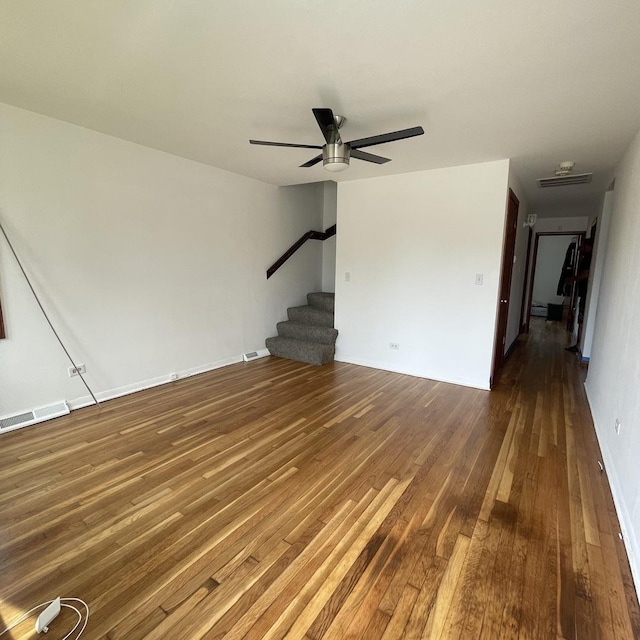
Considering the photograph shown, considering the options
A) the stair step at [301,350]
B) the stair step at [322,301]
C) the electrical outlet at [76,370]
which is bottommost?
the stair step at [301,350]

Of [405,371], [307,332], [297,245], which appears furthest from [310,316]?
[405,371]

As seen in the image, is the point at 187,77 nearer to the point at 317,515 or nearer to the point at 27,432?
the point at 317,515

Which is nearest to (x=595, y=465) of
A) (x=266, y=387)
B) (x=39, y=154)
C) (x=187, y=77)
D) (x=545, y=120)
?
(x=545, y=120)

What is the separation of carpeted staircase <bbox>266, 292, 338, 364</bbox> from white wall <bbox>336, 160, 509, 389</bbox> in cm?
23

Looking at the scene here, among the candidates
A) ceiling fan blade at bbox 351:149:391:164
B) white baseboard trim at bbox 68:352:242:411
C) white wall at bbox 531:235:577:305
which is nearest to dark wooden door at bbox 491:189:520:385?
ceiling fan blade at bbox 351:149:391:164

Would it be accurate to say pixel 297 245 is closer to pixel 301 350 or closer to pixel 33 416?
pixel 301 350

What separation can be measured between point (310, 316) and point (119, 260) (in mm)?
2662

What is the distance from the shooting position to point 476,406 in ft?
11.0

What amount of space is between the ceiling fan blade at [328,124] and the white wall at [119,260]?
2.05 m

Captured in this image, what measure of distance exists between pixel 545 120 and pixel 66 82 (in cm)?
330

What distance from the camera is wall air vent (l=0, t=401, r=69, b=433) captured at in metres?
2.69

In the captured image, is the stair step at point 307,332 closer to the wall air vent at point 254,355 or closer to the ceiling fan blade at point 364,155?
the wall air vent at point 254,355

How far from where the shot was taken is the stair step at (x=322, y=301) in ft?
17.5

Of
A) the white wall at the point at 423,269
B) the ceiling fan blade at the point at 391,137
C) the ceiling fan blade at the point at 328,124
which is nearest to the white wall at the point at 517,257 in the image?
the white wall at the point at 423,269
